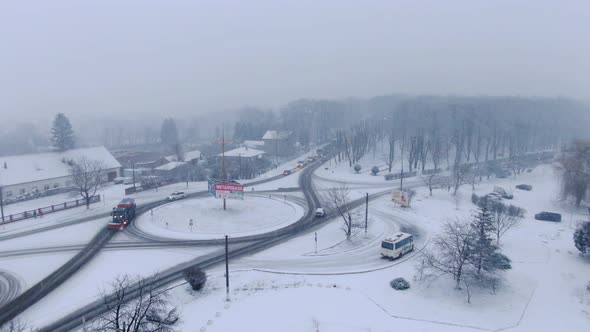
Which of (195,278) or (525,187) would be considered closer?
(195,278)

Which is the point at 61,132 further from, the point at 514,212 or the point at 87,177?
the point at 514,212

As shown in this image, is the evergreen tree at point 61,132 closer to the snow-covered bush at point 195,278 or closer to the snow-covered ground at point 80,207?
the snow-covered ground at point 80,207

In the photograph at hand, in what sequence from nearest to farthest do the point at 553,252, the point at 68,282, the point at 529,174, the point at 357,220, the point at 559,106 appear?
the point at 68,282 → the point at 553,252 → the point at 357,220 → the point at 529,174 → the point at 559,106

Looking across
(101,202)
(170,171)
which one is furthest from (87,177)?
(170,171)

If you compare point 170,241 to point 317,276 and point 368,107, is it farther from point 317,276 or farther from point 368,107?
point 368,107

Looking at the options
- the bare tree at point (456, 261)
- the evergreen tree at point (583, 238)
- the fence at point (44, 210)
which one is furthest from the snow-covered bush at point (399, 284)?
the fence at point (44, 210)

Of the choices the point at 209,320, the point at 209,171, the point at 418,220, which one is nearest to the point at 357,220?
the point at 418,220
